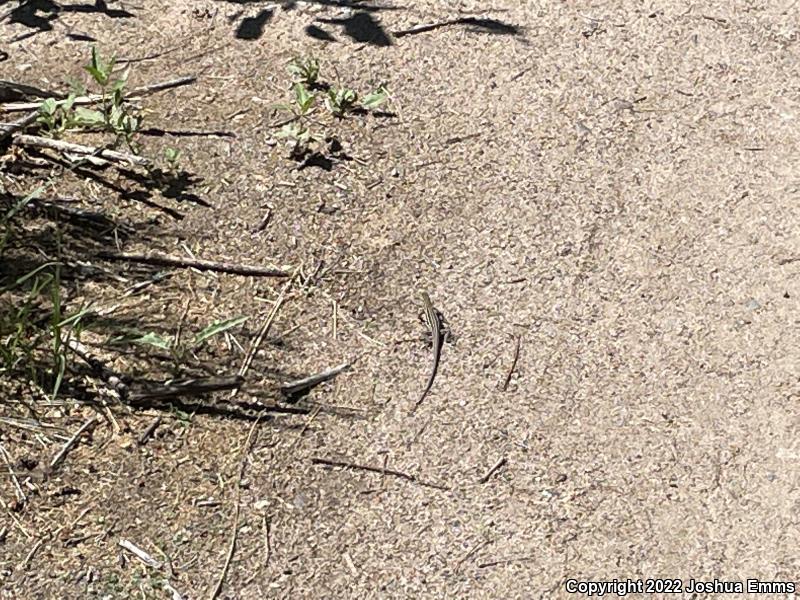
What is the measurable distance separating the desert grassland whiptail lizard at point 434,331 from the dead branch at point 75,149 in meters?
1.06

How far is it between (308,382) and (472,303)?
0.57 metres

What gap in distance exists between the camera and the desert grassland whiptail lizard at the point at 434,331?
322cm

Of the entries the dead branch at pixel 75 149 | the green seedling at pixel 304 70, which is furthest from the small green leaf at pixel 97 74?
the green seedling at pixel 304 70

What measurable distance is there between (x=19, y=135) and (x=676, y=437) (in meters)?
2.32

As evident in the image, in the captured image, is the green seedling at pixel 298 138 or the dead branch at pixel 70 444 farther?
the green seedling at pixel 298 138

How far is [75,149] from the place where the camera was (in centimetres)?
377

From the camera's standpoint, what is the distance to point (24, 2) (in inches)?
176

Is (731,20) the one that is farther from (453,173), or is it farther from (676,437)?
(676,437)

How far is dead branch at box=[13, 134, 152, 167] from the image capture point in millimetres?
3764

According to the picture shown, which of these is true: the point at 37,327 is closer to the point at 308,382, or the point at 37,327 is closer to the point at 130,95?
the point at 308,382

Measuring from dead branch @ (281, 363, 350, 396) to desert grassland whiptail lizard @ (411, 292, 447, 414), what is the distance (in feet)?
0.81

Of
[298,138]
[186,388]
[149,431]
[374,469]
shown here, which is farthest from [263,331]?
[298,138]

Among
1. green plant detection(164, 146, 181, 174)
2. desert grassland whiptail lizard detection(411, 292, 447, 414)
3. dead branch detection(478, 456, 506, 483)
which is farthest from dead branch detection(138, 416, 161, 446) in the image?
green plant detection(164, 146, 181, 174)

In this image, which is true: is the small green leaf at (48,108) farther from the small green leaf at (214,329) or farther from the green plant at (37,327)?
the small green leaf at (214,329)
